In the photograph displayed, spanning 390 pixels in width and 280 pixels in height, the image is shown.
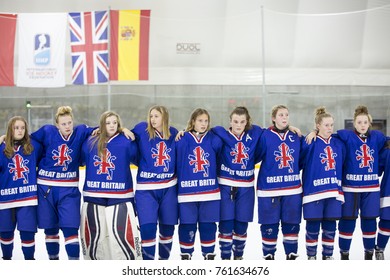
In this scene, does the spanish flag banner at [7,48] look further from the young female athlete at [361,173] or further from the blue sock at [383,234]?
the blue sock at [383,234]

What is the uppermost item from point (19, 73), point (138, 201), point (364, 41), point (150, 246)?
point (364, 41)

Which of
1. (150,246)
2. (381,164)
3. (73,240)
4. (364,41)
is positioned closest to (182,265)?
(150,246)

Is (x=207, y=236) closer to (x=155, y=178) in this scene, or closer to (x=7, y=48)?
(x=155, y=178)

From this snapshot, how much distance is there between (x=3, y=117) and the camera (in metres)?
8.00

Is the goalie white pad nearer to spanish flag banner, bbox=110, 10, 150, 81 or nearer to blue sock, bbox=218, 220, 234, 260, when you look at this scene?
blue sock, bbox=218, 220, 234, 260

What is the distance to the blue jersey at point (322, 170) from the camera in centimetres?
369

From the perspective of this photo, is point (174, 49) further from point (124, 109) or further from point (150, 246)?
point (150, 246)

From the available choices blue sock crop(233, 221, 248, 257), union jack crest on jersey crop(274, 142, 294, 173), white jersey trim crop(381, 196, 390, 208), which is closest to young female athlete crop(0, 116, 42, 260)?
blue sock crop(233, 221, 248, 257)

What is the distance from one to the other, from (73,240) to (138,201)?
510 mm

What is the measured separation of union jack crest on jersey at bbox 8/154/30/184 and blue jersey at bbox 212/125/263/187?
131 centimetres

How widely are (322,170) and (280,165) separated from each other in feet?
0.93

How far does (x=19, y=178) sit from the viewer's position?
3662 millimetres

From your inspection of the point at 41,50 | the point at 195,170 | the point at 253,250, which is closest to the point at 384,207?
the point at 253,250

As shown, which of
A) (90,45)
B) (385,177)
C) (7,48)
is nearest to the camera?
(385,177)
